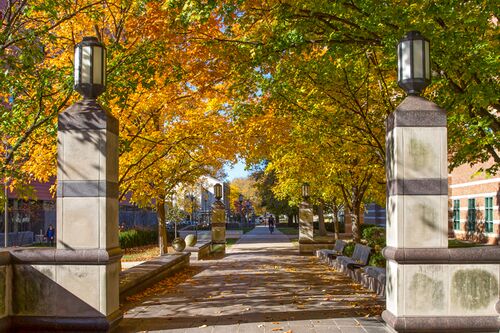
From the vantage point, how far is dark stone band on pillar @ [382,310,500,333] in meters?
7.11

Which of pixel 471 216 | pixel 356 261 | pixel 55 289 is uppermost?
pixel 55 289

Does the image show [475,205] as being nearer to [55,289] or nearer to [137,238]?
[137,238]

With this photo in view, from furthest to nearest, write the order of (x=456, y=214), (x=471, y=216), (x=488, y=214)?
(x=456, y=214) < (x=471, y=216) < (x=488, y=214)

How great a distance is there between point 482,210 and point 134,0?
95.7ft

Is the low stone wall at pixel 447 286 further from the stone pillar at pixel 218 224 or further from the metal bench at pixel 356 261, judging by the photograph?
the stone pillar at pixel 218 224

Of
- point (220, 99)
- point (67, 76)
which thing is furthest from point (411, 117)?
point (220, 99)

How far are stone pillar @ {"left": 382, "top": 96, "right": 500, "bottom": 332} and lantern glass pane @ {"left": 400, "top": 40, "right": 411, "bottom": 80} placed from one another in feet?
1.41

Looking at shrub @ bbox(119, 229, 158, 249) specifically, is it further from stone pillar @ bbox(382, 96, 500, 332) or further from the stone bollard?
stone pillar @ bbox(382, 96, 500, 332)

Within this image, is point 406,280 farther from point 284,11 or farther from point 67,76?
point 67,76

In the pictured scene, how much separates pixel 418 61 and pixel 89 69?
4.72 m

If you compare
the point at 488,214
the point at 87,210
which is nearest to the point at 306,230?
the point at 488,214

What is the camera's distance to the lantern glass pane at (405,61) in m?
7.44

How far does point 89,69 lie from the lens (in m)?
7.52

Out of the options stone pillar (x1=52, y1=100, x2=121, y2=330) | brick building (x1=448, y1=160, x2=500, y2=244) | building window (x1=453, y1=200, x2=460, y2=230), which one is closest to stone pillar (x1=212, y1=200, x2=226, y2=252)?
brick building (x1=448, y1=160, x2=500, y2=244)
